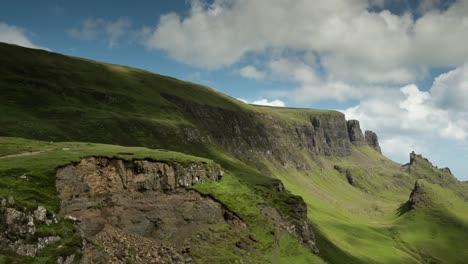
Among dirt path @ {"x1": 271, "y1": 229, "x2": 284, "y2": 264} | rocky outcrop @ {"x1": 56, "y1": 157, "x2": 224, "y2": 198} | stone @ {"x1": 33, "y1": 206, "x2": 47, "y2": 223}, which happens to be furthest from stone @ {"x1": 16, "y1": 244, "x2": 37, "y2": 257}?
dirt path @ {"x1": 271, "y1": 229, "x2": 284, "y2": 264}

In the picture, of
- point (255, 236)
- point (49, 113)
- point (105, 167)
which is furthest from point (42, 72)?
point (255, 236)

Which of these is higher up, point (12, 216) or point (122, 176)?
point (122, 176)

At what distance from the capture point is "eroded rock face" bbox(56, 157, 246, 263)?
125ft

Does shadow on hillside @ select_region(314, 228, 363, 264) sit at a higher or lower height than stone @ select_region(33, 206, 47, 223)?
lower

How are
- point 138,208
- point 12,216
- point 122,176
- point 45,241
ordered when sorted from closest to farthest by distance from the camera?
point 12,216, point 45,241, point 138,208, point 122,176

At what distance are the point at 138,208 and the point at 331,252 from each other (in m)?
99.3

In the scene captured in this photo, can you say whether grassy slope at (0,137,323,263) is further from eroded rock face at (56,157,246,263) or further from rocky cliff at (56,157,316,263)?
eroded rock face at (56,157,246,263)

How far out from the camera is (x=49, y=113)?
10238 cm

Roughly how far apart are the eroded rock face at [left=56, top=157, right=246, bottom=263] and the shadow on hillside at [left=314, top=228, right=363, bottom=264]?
81774 millimetres

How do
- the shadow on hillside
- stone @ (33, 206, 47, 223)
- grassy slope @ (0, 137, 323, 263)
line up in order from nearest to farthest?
stone @ (33, 206, 47, 223)
grassy slope @ (0, 137, 323, 263)
the shadow on hillside

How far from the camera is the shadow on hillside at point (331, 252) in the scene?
120012 millimetres

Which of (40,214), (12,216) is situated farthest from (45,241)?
(12,216)

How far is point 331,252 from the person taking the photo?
412 feet

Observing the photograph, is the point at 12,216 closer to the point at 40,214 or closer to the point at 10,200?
the point at 10,200
